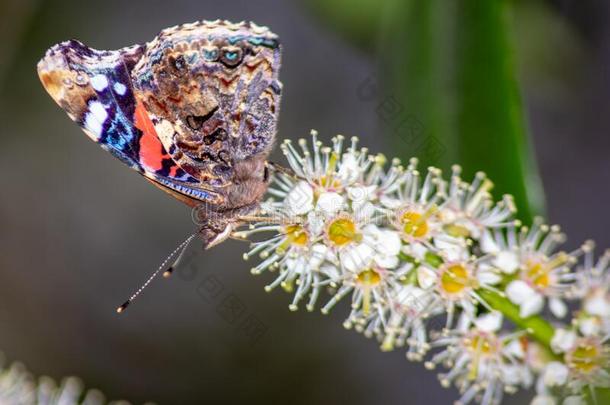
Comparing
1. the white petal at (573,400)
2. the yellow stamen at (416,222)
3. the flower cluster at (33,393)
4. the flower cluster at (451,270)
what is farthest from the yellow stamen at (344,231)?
the flower cluster at (33,393)

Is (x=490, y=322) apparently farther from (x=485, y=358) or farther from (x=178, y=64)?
(x=178, y=64)

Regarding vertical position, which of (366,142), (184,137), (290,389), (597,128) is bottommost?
(290,389)

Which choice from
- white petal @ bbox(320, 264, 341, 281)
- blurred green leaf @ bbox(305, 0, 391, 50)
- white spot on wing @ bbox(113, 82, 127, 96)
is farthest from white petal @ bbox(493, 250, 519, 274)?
blurred green leaf @ bbox(305, 0, 391, 50)

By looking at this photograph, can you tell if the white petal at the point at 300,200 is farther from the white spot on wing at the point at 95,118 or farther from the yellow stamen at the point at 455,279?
the white spot on wing at the point at 95,118

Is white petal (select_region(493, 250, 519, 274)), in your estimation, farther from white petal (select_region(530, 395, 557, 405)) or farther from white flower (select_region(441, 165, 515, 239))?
white petal (select_region(530, 395, 557, 405))

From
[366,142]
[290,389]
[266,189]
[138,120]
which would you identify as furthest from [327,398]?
[138,120]

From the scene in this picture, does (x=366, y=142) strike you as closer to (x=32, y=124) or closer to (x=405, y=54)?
(x=405, y=54)

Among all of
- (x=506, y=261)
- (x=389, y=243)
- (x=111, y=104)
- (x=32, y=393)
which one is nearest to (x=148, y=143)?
(x=111, y=104)
